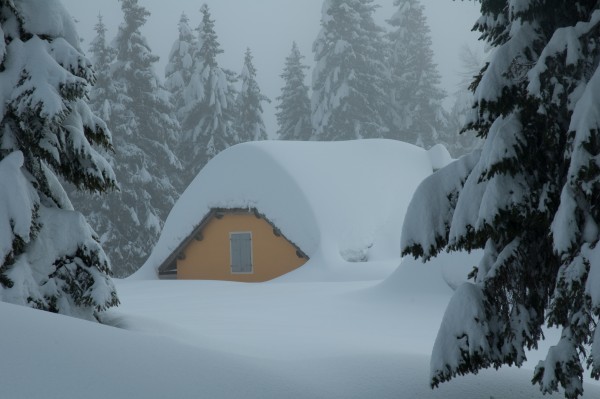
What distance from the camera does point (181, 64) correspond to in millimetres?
45281

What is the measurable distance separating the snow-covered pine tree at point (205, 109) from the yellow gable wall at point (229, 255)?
51.7 feet

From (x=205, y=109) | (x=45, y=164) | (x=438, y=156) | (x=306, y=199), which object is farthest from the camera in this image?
(x=205, y=109)

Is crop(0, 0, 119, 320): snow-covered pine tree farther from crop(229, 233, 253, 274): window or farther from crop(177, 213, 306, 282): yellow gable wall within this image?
crop(229, 233, 253, 274): window

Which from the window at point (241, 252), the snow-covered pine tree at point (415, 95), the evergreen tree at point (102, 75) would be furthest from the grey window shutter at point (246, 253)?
the snow-covered pine tree at point (415, 95)

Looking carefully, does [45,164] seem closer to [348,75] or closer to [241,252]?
[241,252]

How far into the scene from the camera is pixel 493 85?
16.5 feet

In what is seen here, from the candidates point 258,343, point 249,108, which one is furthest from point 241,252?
point 249,108

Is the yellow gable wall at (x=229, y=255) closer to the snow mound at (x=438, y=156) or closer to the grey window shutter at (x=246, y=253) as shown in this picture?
the grey window shutter at (x=246, y=253)

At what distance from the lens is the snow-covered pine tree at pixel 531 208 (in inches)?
178

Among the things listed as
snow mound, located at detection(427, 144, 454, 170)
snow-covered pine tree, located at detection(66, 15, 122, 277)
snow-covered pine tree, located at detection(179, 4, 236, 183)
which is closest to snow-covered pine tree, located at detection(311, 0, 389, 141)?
snow-covered pine tree, located at detection(179, 4, 236, 183)

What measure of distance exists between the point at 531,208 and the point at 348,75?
41644 millimetres

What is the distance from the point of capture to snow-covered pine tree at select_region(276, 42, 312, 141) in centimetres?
4775

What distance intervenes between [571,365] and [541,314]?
829 mm

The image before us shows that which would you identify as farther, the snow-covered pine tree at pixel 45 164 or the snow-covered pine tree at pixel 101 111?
the snow-covered pine tree at pixel 101 111
